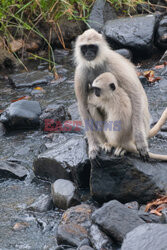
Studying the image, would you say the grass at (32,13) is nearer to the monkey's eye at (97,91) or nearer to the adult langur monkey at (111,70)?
the adult langur monkey at (111,70)

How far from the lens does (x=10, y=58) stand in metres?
11.0

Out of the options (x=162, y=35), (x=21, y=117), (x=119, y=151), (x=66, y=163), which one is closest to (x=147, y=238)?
(x=119, y=151)

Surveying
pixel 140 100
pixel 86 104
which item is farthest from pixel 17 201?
pixel 140 100

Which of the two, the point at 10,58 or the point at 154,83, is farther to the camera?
the point at 10,58

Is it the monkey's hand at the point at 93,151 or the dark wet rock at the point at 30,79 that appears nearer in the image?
the monkey's hand at the point at 93,151

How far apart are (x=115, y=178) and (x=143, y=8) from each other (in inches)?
352

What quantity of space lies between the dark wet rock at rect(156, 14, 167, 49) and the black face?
229 inches

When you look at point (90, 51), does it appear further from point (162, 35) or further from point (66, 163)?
point (162, 35)

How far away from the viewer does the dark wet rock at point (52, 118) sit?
744cm

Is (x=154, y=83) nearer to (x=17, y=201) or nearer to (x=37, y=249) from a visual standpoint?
(x=17, y=201)

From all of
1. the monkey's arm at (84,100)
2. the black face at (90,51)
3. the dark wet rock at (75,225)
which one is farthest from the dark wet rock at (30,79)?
the dark wet rock at (75,225)

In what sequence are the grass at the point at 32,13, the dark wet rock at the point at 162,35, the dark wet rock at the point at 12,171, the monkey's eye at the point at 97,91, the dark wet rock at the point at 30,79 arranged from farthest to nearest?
the grass at the point at 32,13, the dark wet rock at the point at 162,35, the dark wet rock at the point at 30,79, the dark wet rock at the point at 12,171, the monkey's eye at the point at 97,91

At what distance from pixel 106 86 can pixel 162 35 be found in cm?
637

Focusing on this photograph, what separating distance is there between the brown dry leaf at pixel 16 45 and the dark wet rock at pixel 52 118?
4.37 m
